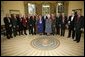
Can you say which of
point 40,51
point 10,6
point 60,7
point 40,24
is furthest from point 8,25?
point 60,7

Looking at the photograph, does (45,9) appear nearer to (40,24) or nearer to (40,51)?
(40,24)

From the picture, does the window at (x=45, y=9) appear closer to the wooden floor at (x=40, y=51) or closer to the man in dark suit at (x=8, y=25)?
the man in dark suit at (x=8, y=25)

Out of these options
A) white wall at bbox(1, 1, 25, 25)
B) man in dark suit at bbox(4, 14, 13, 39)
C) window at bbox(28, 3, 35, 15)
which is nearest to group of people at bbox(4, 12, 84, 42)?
man in dark suit at bbox(4, 14, 13, 39)

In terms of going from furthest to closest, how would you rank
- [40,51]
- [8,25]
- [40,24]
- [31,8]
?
[31,8] < [40,24] < [8,25] < [40,51]

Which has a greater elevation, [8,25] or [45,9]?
[45,9]

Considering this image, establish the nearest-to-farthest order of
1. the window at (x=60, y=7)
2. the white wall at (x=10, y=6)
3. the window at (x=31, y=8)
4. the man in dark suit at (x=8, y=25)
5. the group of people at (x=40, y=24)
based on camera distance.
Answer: the man in dark suit at (x=8, y=25) → the group of people at (x=40, y=24) → the white wall at (x=10, y=6) → the window at (x=31, y=8) → the window at (x=60, y=7)

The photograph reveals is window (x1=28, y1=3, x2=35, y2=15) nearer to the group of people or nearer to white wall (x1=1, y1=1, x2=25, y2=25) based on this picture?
white wall (x1=1, y1=1, x2=25, y2=25)

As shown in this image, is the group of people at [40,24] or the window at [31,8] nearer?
the group of people at [40,24]

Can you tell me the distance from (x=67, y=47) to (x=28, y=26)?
3413 mm

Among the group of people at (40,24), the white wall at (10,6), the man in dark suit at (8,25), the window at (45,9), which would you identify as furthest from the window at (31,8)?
the man in dark suit at (8,25)

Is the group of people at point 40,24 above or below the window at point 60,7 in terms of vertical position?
below

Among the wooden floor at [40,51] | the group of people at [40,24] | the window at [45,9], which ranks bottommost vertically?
the wooden floor at [40,51]

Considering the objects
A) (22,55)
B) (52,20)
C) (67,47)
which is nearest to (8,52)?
(22,55)

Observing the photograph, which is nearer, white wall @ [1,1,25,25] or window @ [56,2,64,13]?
white wall @ [1,1,25,25]
